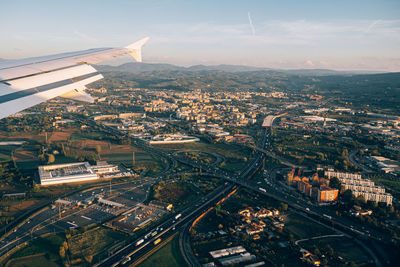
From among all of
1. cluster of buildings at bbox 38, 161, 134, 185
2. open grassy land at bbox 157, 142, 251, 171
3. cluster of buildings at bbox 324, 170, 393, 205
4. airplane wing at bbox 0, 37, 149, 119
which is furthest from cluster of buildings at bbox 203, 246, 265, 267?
open grassy land at bbox 157, 142, 251, 171

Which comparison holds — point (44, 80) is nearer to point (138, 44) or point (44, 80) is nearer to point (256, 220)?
point (138, 44)

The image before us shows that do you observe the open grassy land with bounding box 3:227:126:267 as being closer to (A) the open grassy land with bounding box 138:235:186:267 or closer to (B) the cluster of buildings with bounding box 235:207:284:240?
(A) the open grassy land with bounding box 138:235:186:267

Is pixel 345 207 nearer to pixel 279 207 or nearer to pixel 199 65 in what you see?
pixel 279 207

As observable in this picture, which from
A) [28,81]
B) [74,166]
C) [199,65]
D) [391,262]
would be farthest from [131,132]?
[199,65]

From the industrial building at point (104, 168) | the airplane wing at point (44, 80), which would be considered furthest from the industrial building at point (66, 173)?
the airplane wing at point (44, 80)

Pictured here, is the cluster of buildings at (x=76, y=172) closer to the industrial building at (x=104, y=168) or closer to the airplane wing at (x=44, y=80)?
the industrial building at (x=104, y=168)
